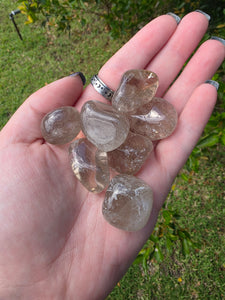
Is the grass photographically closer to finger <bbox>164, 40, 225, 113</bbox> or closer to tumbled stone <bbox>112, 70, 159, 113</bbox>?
finger <bbox>164, 40, 225, 113</bbox>

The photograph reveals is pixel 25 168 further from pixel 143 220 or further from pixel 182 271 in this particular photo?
pixel 182 271

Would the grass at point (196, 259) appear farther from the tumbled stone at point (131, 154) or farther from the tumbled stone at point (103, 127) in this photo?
the tumbled stone at point (103, 127)

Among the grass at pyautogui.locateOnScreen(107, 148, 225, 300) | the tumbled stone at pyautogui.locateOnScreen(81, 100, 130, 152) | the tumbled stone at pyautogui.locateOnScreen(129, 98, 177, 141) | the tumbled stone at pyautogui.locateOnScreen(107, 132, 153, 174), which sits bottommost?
the grass at pyautogui.locateOnScreen(107, 148, 225, 300)

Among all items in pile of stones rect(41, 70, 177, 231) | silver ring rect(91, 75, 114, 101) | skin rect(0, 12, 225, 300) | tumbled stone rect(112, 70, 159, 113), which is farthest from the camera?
silver ring rect(91, 75, 114, 101)

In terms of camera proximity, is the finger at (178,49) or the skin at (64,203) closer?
the skin at (64,203)

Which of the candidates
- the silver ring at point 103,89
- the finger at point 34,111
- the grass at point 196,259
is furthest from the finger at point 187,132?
the grass at point 196,259

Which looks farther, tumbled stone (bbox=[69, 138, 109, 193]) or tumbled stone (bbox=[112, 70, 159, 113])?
tumbled stone (bbox=[112, 70, 159, 113])

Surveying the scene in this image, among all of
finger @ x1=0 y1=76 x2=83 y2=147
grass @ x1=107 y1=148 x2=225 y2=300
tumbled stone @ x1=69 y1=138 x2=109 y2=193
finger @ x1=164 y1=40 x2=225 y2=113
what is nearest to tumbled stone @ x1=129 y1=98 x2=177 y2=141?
finger @ x1=164 y1=40 x2=225 y2=113

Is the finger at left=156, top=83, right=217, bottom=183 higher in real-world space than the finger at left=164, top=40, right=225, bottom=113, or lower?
lower
